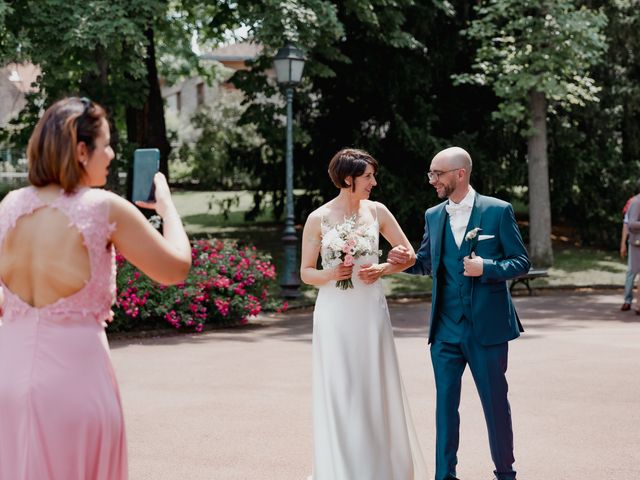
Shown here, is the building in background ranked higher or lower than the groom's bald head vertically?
→ higher

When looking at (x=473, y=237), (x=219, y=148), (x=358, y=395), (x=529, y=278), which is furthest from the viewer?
(x=219, y=148)

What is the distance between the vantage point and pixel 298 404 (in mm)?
9680

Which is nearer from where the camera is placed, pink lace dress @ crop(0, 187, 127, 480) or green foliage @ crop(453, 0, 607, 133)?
pink lace dress @ crop(0, 187, 127, 480)

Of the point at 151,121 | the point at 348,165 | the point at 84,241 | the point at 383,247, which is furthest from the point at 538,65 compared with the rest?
the point at 84,241

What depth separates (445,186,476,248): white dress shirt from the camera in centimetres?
652

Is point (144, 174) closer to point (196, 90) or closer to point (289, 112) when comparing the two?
point (289, 112)

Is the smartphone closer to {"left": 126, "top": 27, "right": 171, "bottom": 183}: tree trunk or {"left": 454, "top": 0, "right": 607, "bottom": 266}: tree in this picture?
{"left": 454, "top": 0, "right": 607, "bottom": 266}: tree

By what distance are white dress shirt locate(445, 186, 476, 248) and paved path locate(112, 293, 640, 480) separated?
170 cm

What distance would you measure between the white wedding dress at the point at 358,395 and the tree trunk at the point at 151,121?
2040 centimetres

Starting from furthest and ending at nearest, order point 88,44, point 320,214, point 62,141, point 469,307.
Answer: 1. point 88,44
2. point 320,214
3. point 469,307
4. point 62,141

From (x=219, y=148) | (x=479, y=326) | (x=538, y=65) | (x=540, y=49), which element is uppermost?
(x=540, y=49)

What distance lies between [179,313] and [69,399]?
1261 cm

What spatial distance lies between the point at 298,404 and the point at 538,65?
18036mm

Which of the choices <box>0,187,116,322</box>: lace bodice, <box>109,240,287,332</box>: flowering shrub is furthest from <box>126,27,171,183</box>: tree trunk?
<box>0,187,116,322</box>: lace bodice
